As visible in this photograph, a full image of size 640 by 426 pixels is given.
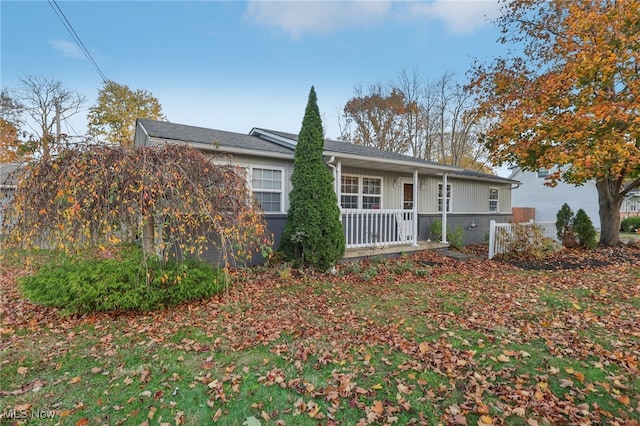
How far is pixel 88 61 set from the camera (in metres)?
12.9

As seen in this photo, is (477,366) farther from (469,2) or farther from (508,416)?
(469,2)

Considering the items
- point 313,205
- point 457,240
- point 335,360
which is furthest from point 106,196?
point 457,240

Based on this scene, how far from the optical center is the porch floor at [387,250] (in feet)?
27.9

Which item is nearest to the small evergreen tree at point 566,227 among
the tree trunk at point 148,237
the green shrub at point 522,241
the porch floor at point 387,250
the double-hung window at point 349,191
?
the green shrub at point 522,241

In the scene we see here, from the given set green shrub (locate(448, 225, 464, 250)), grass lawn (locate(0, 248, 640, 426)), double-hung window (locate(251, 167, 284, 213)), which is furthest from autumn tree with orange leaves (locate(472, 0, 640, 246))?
double-hung window (locate(251, 167, 284, 213))

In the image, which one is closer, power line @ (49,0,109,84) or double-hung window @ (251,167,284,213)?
power line @ (49,0,109,84)

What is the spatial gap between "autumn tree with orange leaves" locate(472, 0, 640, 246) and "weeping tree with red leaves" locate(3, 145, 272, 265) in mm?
9039

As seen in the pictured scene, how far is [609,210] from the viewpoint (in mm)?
11312

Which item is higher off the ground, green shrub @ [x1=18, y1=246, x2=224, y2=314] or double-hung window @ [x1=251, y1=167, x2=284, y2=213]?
double-hung window @ [x1=251, y1=167, x2=284, y2=213]

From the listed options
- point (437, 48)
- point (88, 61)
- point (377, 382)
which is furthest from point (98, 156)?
point (437, 48)

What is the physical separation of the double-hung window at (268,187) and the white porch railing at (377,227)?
1924 millimetres

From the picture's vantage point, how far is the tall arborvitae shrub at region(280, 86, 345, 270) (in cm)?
727

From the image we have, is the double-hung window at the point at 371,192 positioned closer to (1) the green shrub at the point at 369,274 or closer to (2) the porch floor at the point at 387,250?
(2) the porch floor at the point at 387,250

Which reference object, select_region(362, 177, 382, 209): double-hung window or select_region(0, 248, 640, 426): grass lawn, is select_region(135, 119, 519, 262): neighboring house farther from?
select_region(0, 248, 640, 426): grass lawn
